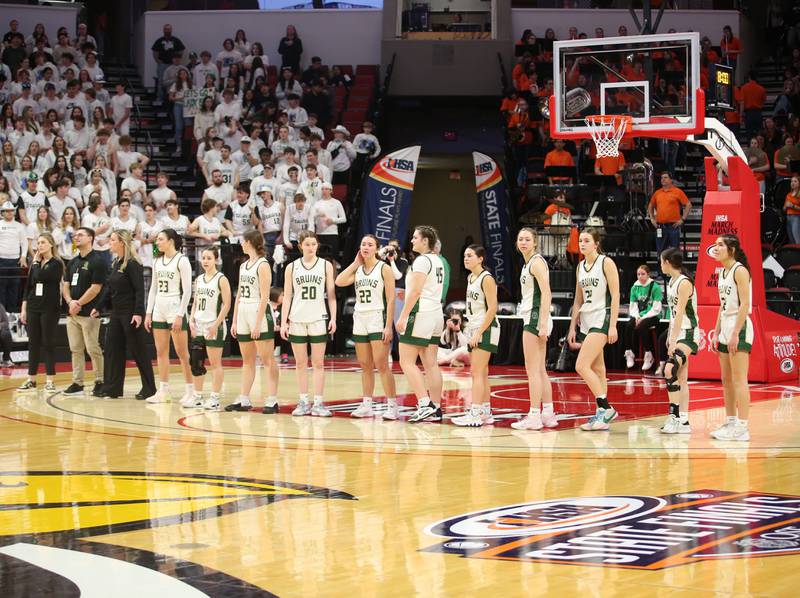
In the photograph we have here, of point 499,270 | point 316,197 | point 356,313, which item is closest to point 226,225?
point 316,197

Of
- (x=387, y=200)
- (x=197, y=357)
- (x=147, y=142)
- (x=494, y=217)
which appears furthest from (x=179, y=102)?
(x=197, y=357)

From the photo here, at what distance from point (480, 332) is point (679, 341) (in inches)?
72.5

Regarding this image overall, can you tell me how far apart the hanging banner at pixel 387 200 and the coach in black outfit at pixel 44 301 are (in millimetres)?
8295

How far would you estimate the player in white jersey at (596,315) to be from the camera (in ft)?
34.9

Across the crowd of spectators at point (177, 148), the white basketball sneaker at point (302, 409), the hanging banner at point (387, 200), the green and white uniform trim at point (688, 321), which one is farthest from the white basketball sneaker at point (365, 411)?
the hanging banner at point (387, 200)

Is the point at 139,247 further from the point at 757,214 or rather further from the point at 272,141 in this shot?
the point at 757,214

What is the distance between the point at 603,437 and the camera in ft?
33.5

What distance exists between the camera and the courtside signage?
5809 mm

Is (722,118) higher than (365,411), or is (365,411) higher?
(722,118)

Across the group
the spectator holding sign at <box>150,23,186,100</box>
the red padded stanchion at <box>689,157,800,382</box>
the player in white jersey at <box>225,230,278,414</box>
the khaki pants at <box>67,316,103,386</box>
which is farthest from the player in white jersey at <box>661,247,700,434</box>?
the spectator holding sign at <box>150,23,186,100</box>

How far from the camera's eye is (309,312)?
38.8 ft

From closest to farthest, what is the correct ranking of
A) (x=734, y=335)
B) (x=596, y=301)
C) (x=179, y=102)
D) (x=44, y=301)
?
(x=734, y=335) < (x=596, y=301) < (x=44, y=301) < (x=179, y=102)

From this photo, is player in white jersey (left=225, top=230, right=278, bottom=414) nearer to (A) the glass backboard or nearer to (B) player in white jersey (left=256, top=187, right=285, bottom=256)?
(A) the glass backboard

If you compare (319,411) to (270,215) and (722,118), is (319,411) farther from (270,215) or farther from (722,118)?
(722,118)
